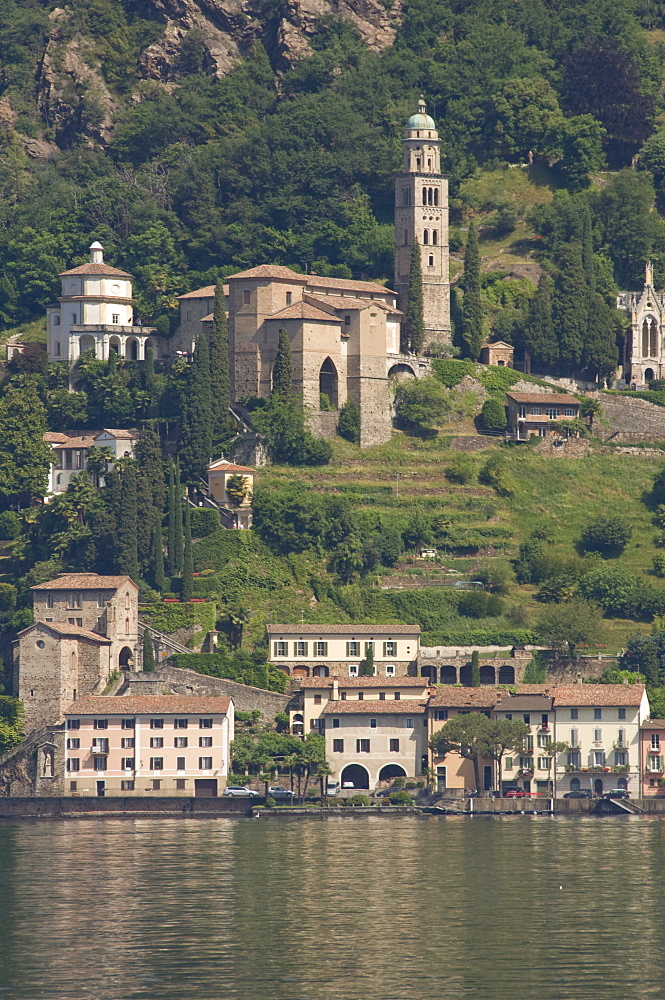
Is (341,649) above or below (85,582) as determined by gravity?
below

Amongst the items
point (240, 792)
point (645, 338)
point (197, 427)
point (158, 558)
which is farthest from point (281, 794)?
point (645, 338)

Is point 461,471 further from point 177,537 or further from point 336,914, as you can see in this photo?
point 336,914

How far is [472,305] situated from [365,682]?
3559cm

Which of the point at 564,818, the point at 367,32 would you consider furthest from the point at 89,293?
the point at 564,818

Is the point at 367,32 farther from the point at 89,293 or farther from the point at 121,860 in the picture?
the point at 121,860

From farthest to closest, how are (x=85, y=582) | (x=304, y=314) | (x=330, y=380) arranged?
(x=330, y=380), (x=304, y=314), (x=85, y=582)

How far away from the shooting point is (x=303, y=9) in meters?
175

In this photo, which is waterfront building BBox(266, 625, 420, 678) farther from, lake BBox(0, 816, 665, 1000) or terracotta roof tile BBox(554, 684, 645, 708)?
lake BBox(0, 816, 665, 1000)

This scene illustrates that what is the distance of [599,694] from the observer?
370ft

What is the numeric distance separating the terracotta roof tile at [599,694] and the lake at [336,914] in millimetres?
14390

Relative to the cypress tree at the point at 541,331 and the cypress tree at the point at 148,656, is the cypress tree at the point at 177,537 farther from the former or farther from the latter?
the cypress tree at the point at 541,331

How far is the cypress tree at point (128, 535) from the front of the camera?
120688 mm

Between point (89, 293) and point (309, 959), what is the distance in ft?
278

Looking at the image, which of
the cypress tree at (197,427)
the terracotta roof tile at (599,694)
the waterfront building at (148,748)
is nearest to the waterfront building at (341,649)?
the waterfront building at (148,748)
